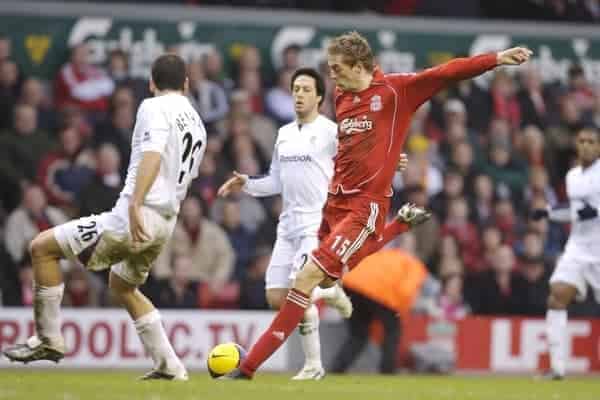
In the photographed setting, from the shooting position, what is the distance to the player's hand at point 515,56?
32.1 ft

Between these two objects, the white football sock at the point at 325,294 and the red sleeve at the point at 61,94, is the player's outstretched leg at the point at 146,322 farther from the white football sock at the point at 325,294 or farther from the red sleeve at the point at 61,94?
the red sleeve at the point at 61,94

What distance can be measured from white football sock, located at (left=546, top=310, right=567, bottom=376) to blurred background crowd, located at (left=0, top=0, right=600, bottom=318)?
2.88 m

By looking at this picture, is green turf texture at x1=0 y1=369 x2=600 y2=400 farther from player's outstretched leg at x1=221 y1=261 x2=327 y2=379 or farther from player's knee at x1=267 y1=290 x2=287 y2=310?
player's knee at x1=267 y1=290 x2=287 y2=310

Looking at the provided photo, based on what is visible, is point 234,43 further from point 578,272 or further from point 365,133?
point 365,133

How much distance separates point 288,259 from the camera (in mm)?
12219

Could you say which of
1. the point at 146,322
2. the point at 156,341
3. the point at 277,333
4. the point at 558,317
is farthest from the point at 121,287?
the point at 558,317

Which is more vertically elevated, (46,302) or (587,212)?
(587,212)

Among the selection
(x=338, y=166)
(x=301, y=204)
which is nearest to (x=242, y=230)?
(x=301, y=204)

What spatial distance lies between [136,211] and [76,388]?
1.29 meters

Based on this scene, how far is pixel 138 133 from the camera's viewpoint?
10039mm

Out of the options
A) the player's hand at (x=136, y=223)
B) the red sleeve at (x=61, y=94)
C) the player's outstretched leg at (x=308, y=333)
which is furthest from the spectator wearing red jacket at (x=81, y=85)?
the player's hand at (x=136, y=223)

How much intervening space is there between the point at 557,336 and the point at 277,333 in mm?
5198

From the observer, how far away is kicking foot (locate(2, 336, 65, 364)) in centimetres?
1004

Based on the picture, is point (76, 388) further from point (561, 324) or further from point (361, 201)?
point (561, 324)
